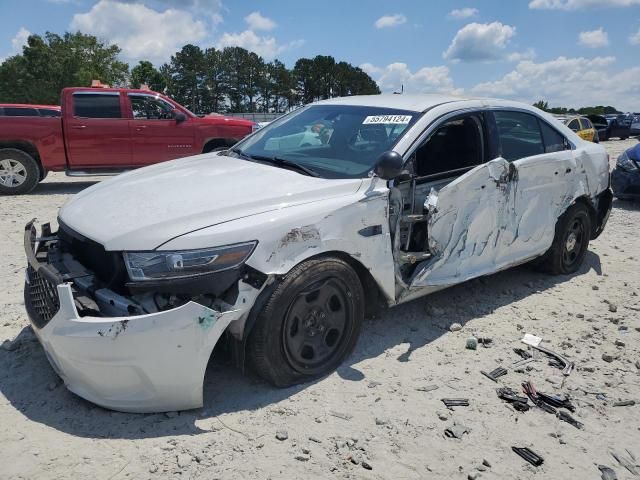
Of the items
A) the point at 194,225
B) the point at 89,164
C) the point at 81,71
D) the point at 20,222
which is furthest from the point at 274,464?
the point at 81,71

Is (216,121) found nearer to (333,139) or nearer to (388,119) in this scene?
(333,139)

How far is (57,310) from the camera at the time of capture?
2758 millimetres

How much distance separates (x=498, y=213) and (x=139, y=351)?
9.44 feet

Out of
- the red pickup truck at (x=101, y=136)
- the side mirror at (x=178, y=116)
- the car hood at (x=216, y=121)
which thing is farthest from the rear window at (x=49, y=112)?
the car hood at (x=216, y=121)

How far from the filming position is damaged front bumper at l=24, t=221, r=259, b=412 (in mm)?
2598

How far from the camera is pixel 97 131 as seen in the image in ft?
32.3

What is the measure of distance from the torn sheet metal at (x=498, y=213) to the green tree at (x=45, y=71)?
55.9 metres

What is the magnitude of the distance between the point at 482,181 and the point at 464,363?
1343mm

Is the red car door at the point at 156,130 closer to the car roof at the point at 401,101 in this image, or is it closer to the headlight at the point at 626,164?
the car roof at the point at 401,101

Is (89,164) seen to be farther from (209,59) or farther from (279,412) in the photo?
(209,59)

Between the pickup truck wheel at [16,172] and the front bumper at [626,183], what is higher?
the pickup truck wheel at [16,172]

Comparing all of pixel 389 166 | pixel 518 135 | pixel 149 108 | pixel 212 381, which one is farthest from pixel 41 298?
pixel 149 108

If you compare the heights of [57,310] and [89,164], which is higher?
[89,164]

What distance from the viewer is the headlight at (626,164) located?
29.5 feet
